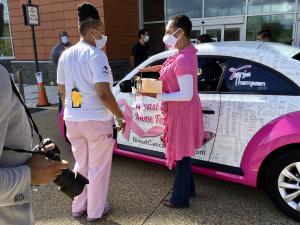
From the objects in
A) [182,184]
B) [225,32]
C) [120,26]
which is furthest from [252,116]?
[120,26]

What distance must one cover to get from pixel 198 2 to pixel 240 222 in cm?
994

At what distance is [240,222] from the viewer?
9.27 ft

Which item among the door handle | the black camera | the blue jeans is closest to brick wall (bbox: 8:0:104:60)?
the door handle

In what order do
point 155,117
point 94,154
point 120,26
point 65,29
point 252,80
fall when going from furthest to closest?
point 120,26
point 65,29
point 155,117
point 252,80
point 94,154

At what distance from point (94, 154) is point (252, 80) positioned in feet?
5.48

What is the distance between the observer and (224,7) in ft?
35.3

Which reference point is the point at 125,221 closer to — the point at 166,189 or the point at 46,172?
the point at 166,189

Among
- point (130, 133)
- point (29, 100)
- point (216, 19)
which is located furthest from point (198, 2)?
point (130, 133)

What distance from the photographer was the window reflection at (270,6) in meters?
9.52

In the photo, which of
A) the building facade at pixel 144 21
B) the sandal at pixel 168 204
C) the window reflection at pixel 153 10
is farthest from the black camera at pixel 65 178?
the window reflection at pixel 153 10

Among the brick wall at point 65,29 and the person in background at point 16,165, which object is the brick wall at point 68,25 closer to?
the brick wall at point 65,29

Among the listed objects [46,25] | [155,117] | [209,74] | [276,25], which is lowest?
[155,117]

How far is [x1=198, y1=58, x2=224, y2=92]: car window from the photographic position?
3246 mm

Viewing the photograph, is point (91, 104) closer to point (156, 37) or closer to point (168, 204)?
point (168, 204)
